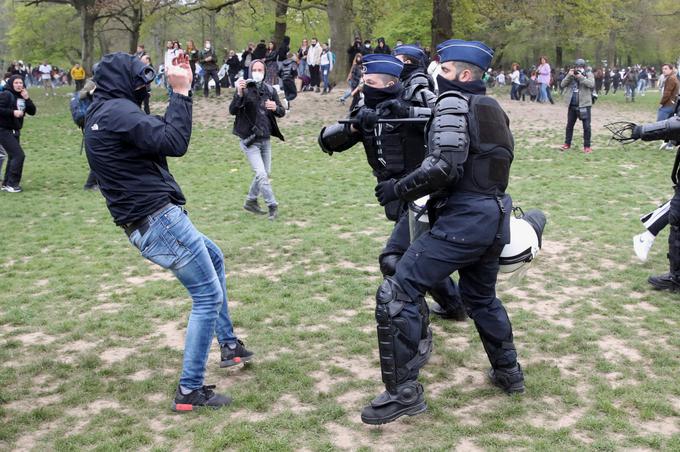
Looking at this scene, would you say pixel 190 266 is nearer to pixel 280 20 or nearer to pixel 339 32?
pixel 339 32

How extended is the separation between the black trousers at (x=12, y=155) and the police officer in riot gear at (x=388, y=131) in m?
8.85

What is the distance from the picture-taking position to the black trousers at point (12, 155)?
12430 mm

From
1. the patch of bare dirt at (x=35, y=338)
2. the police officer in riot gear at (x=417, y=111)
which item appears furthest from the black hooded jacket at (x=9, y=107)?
the police officer in riot gear at (x=417, y=111)

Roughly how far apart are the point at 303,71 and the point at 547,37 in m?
22.5

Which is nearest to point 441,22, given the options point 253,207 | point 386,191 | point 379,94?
point 253,207

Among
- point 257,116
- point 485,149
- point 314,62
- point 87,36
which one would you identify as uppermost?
point 87,36

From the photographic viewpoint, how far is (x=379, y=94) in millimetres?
5359

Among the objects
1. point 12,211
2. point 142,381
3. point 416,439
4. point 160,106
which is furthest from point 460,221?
point 160,106

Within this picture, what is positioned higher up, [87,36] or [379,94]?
[87,36]

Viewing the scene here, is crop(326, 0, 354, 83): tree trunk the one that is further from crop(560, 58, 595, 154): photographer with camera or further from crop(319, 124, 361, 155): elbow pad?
crop(319, 124, 361, 155): elbow pad

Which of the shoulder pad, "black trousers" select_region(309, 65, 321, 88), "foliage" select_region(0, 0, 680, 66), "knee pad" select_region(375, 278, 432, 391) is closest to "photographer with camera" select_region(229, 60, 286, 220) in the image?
the shoulder pad

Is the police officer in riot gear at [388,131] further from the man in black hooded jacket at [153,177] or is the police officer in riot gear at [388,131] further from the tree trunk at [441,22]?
the tree trunk at [441,22]

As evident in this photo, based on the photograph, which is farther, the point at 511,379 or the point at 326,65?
the point at 326,65

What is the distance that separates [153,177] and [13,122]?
9.42 metres
